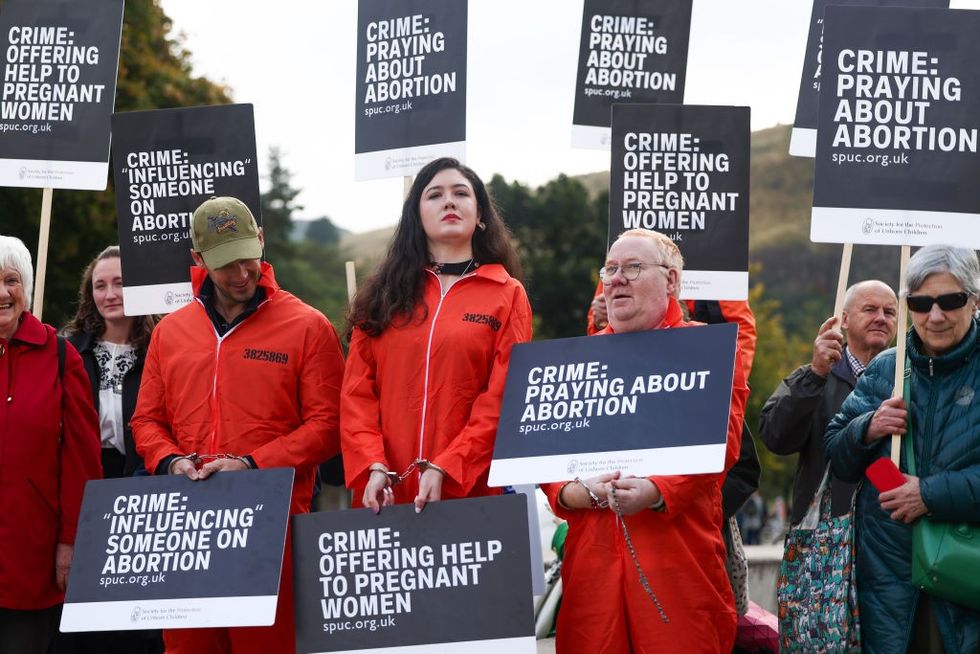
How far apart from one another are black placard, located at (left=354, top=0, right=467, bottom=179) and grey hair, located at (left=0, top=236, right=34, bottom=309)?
1.80m

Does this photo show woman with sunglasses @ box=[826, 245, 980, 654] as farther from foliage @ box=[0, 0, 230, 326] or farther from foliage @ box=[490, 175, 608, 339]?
foliage @ box=[490, 175, 608, 339]

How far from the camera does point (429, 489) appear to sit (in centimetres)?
504

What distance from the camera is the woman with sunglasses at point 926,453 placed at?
15.7 feet

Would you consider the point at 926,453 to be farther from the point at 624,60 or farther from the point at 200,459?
the point at 624,60

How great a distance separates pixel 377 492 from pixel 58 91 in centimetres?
352

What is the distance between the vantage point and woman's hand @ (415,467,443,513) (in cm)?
502

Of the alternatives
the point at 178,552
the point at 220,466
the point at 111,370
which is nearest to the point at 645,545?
the point at 220,466

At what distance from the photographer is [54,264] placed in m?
18.3

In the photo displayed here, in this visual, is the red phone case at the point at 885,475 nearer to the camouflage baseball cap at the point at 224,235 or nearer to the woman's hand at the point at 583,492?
the woman's hand at the point at 583,492

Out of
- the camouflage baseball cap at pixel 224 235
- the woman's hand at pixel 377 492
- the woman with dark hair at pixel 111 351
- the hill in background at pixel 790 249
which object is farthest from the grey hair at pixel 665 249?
the hill in background at pixel 790 249

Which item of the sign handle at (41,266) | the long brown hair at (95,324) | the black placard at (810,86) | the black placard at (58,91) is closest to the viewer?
the sign handle at (41,266)

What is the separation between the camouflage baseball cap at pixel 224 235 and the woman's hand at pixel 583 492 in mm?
1751

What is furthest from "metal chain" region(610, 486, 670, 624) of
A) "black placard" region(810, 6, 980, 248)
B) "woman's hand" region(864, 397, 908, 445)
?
"black placard" region(810, 6, 980, 248)

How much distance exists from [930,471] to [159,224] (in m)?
4.04
